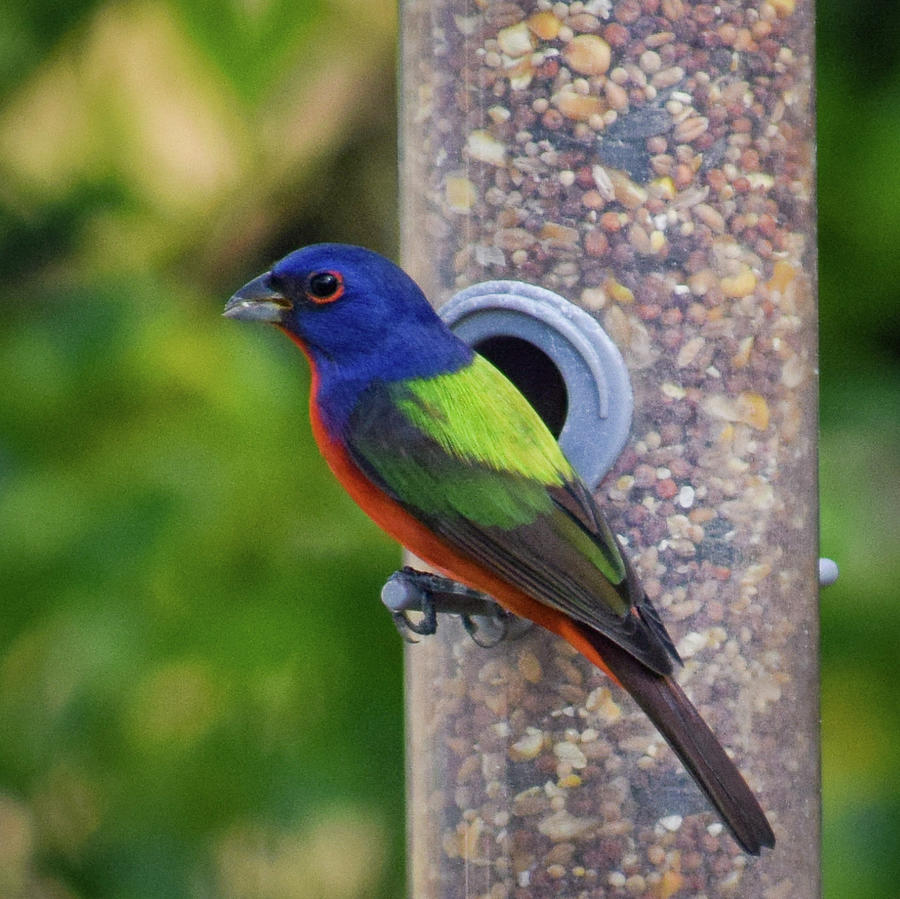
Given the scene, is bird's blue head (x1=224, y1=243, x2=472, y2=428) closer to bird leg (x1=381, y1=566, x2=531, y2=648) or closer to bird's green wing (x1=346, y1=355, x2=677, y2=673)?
bird's green wing (x1=346, y1=355, x2=677, y2=673)

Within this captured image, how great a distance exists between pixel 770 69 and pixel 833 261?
1.66 meters

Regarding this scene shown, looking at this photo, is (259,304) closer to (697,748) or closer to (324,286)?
(324,286)

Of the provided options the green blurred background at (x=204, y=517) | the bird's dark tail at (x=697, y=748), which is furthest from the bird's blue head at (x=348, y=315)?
the green blurred background at (x=204, y=517)

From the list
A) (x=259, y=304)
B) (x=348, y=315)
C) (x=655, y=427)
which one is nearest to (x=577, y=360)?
(x=655, y=427)

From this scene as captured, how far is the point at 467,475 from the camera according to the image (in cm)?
406

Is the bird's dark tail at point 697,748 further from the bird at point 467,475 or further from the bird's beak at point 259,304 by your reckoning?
the bird's beak at point 259,304

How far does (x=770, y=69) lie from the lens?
4.36 metres

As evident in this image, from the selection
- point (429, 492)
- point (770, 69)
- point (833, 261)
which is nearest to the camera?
point (429, 492)

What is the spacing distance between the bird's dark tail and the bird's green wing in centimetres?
7

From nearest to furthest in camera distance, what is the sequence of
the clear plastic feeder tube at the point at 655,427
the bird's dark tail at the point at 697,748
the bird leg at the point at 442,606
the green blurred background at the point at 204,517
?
the bird's dark tail at the point at 697,748, the bird leg at the point at 442,606, the clear plastic feeder tube at the point at 655,427, the green blurred background at the point at 204,517

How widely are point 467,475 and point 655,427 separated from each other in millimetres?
466

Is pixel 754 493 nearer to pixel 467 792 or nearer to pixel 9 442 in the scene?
pixel 467 792

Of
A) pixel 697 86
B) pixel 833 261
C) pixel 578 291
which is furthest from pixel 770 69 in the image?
pixel 833 261

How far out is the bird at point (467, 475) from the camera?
3.84m
